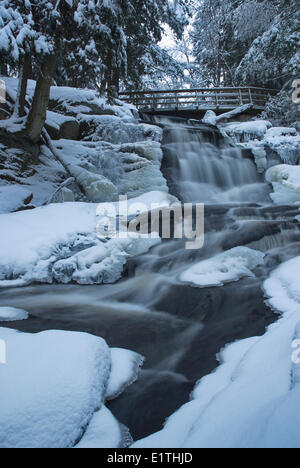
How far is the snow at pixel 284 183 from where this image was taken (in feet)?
25.9

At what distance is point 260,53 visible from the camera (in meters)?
14.9

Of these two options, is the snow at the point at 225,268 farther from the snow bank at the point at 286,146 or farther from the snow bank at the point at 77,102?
the snow bank at the point at 77,102

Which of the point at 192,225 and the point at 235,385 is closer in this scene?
the point at 235,385

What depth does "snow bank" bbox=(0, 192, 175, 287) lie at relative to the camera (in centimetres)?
434

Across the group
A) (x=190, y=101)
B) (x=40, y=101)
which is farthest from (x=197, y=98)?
(x=40, y=101)

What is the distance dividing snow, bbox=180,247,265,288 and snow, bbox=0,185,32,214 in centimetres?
373

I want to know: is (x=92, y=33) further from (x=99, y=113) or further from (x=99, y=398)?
(x=99, y=398)

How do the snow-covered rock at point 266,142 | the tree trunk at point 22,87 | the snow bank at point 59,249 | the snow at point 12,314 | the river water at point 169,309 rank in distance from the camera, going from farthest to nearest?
the snow-covered rock at point 266,142
the tree trunk at point 22,87
the snow bank at point 59,249
the snow at point 12,314
the river water at point 169,309

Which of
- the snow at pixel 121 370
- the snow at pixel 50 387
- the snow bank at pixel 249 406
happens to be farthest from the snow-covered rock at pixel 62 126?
the snow bank at pixel 249 406

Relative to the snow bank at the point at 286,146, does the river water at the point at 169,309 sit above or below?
below

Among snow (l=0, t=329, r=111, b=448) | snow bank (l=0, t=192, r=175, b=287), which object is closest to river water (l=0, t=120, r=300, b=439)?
snow bank (l=0, t=192, r=175, b=287)

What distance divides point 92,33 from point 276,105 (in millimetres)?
12214

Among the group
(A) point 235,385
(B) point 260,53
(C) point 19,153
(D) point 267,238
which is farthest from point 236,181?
(B) point 260,53

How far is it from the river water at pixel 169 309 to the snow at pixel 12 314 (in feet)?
0.32
